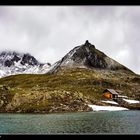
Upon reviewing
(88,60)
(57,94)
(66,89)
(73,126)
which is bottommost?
(73,126)

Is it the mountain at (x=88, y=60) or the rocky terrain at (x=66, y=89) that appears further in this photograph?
the mountain at (x=88, y=60)

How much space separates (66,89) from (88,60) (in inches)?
3258

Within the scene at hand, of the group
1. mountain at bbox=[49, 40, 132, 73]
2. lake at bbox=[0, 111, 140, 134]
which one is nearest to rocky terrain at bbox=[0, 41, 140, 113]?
mountain at bbox=[49, 40, 132, 73]

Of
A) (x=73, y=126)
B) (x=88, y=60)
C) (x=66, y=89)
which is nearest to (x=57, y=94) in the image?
(x=66, y=89)

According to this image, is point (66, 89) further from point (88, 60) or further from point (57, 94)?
point (88, 60)

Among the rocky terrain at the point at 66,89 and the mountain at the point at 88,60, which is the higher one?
the mountain at the point at 88,60

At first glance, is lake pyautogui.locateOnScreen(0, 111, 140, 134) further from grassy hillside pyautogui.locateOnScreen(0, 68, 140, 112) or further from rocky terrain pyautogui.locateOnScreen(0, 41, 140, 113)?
grassy hillside pyautogui.locateOnScreen(0, 68, 140, 112)

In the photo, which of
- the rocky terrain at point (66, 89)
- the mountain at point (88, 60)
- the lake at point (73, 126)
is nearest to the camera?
the lake at point (73, 126)

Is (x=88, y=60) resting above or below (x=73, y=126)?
above

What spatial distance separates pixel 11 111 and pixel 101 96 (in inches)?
1191

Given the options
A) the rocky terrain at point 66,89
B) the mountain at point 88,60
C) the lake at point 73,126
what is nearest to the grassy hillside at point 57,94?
the rocky terrain at point 66,89

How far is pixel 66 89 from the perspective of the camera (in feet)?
339

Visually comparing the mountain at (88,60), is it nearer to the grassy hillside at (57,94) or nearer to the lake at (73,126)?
the grassy hillside at (57,94)

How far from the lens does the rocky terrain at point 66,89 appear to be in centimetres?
7776
